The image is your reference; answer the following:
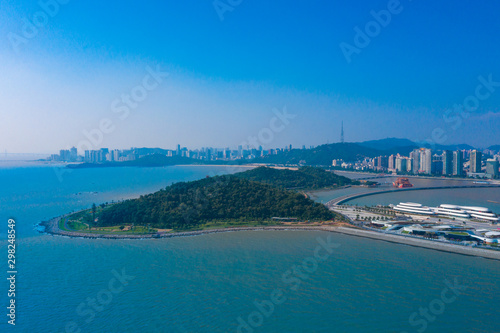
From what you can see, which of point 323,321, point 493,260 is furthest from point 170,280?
point 493,260

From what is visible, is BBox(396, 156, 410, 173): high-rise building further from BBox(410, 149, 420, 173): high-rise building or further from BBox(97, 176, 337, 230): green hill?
BBox(97, 176, 337, 230): green hill

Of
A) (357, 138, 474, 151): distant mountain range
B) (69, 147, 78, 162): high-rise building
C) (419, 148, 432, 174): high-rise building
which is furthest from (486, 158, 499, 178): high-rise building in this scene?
(69, 147, 78, 162): high-rise building

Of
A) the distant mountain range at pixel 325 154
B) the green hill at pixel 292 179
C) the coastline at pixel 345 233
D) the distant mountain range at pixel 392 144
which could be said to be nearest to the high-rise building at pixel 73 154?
the distant mountain range at pixel 325 154

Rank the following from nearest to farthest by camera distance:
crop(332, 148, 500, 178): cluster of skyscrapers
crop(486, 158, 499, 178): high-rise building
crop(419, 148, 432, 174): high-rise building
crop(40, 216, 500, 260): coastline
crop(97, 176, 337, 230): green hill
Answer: crop(40, 216, 500, 260): coastline < crop(97, 176, 337, 230): green hill < crop(486, 158, 499, 178): high-rise building < crop(332, 148, 500, 178): cluster of skyscrapers < crop(419, 148, 432, 174): high-rise building

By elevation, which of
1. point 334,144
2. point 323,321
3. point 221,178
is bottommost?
point 323,321

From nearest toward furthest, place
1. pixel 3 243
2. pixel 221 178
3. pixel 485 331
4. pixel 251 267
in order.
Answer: pixel 485 331 < pixel 251 267 < pixel 3 243 < pixel 221 178

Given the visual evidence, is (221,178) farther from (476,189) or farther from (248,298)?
(476,189)
